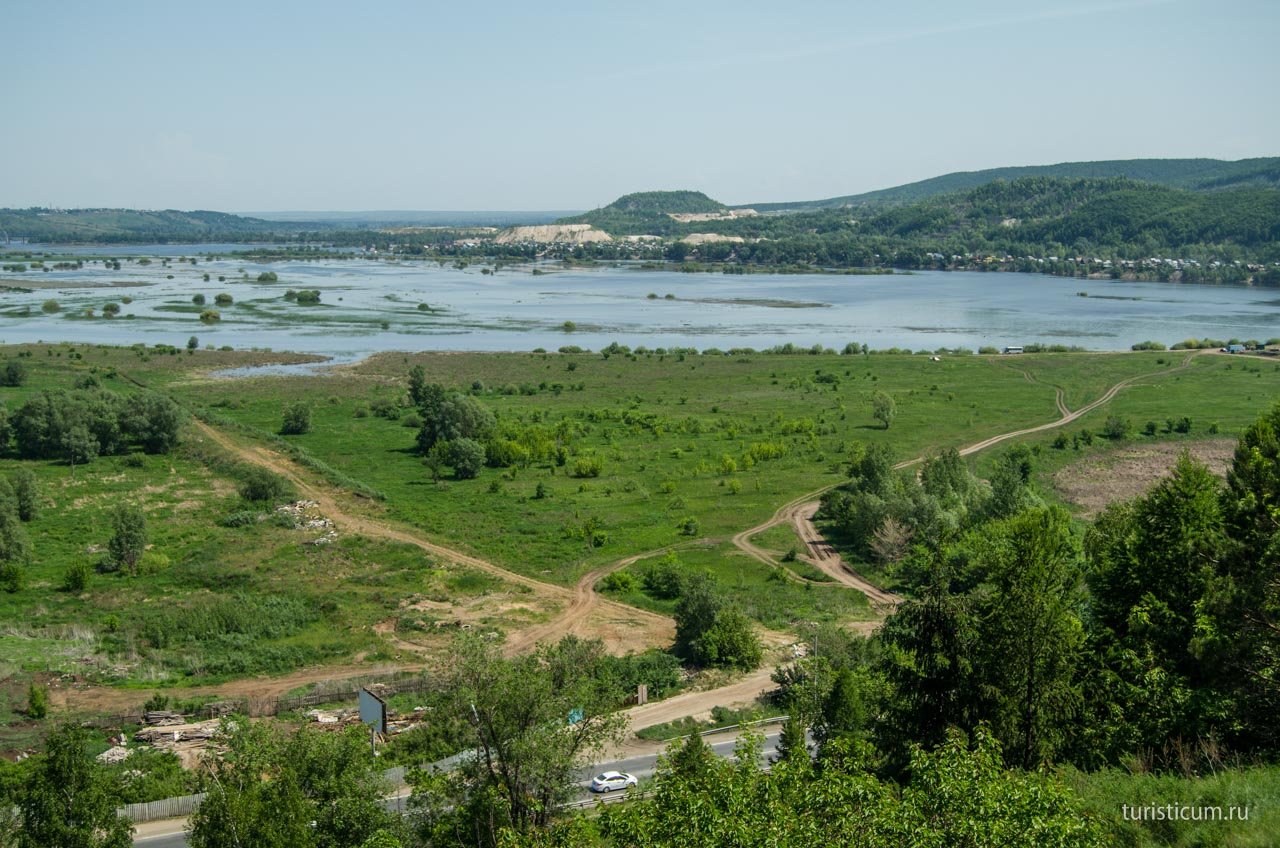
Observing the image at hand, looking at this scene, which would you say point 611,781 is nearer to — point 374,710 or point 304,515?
point 374,710

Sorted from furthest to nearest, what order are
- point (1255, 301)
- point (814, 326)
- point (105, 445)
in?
point (1255, 301) < point (814, 326) < point (105, 445)

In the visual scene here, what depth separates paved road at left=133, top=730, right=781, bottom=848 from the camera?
1648 cm

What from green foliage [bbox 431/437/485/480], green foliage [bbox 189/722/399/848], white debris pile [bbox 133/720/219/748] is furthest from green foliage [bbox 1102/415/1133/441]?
green foliage [bbox 189/722/399/848]

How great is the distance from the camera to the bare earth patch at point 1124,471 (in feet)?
133

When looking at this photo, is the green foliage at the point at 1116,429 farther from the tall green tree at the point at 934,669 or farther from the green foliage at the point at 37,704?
the green foliage at the point at 37,704

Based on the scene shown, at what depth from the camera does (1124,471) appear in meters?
44.3

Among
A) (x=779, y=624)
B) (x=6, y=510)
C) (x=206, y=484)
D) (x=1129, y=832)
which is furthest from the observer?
(x=206, y=484)

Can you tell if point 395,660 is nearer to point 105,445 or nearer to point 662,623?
point 662,623

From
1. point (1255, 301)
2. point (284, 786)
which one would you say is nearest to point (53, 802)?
point (284, 786)

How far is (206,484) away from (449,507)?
1060cm

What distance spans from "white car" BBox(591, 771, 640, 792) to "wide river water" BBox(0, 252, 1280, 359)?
66.5m

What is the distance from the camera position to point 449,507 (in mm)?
39031

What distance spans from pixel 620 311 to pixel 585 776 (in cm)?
9583

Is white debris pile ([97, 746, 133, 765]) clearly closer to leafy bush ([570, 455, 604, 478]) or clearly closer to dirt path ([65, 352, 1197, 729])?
dirt path ([65, 352, 1197, 729])
